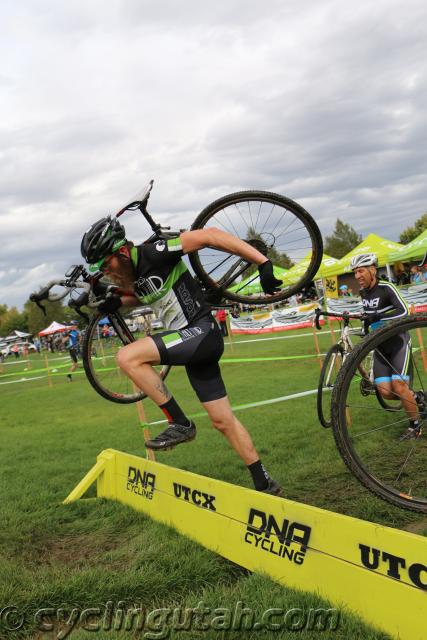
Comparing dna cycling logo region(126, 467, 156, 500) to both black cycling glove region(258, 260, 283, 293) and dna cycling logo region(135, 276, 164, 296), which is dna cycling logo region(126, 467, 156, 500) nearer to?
dna cycling logo region(135, 276, 164, 296)

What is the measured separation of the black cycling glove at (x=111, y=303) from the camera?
4.84 meters

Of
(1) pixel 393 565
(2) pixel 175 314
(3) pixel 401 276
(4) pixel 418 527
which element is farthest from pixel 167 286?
(3) pixel 401 276

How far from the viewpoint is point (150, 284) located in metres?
4.26

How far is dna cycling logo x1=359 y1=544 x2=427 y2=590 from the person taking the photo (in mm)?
2529

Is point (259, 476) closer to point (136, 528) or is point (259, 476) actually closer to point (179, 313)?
point (136, 528)

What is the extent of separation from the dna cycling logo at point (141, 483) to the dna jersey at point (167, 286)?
1512mm

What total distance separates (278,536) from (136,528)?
168 cm

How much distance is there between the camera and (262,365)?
17.4 m

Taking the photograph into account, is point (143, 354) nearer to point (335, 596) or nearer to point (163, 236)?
point (163, 236)

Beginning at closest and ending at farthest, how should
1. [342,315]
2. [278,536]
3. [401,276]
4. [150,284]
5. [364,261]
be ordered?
[278,536] → [150,284] → [364,261] → [342,315] → [401,276]

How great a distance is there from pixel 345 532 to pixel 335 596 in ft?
1.27

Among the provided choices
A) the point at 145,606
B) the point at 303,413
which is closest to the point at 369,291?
the point at 303,413

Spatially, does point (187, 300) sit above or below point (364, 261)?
below
